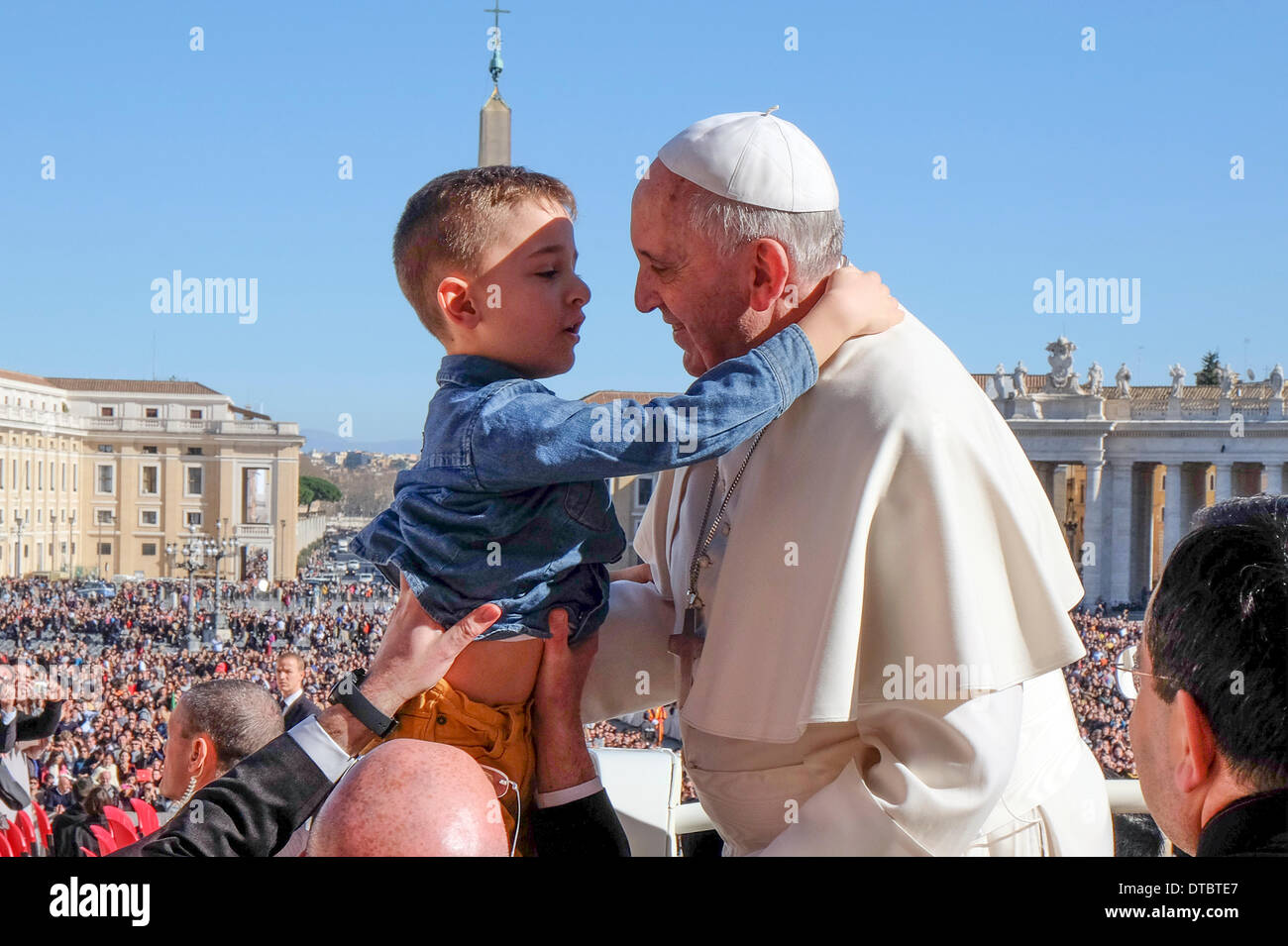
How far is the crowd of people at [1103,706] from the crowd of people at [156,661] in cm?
3

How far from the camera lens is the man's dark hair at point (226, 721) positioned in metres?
2.12

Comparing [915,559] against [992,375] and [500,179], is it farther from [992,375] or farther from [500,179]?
[992,375]

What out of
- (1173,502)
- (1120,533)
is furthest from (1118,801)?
(1173,502)

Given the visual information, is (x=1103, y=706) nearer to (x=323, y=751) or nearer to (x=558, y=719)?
(x=558, y=719)

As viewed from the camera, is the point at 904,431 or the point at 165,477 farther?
the point at 165,477

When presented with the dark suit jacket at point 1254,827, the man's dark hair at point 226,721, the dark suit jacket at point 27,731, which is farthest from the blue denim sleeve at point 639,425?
the dark suit jacket at point 27,731

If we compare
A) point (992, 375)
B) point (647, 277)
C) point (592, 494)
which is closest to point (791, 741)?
point (592, 494)

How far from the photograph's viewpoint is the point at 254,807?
1545mm

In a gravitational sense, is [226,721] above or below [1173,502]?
above

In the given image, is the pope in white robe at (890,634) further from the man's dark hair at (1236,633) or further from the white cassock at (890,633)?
the man's dark hair at (1236,633)

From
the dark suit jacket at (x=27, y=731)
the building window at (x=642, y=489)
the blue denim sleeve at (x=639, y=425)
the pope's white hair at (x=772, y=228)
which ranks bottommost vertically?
the dark suit jacket at (x=27, y=731)

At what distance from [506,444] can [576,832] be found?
0.54 metres
